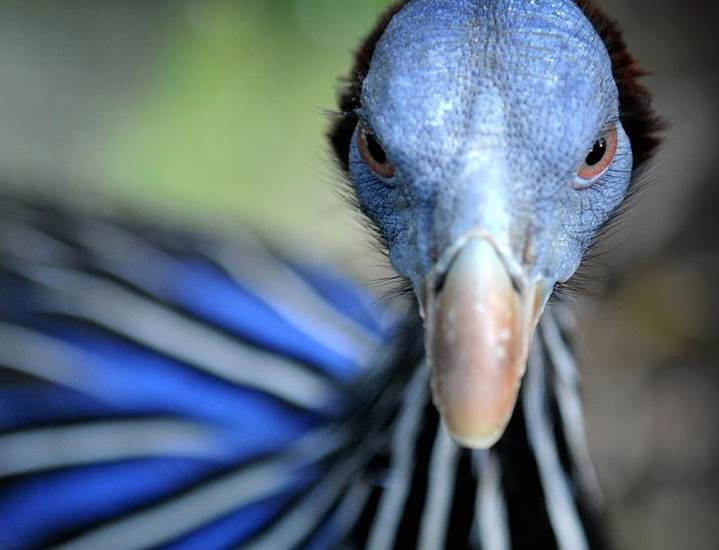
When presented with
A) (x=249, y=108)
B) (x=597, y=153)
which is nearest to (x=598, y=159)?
(x=597, y=153)

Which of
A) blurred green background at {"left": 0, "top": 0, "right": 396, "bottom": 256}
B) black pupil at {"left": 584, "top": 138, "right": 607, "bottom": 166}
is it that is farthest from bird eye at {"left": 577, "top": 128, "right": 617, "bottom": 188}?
blurred green background at {"left": 0, "top": 0, "right": 396, "bottom": 256}

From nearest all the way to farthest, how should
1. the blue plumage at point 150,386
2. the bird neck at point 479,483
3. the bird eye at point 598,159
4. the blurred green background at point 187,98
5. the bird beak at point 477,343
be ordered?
the bird beak at point 477,343, the bird eye at point 598,159, the bird neck at point 479,483, the blue plumage at point 150,386, the blurred green background at point 187,98

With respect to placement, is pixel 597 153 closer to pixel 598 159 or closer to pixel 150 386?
pixel 598 159

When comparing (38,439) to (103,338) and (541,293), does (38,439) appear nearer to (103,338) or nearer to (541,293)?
(103,338)

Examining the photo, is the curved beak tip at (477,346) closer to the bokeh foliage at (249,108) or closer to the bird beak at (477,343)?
the bird beak at (477,343)

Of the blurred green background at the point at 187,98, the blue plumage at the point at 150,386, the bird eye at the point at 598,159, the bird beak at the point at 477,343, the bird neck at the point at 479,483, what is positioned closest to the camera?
the bird beak at the point at 477,343

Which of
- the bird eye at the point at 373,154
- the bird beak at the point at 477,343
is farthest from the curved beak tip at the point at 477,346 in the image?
the bird eye at the point at 373,154

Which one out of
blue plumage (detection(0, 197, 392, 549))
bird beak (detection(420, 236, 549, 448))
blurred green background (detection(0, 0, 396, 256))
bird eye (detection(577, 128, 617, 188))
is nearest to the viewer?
bird beak (detection(420, 236, 549, 448))

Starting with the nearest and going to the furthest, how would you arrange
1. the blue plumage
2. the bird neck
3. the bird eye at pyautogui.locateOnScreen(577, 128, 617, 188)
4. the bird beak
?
the bird beak, the bird eye at pyautogui.locateOnScreen(577, 128, 617, 188), the bird neck, the blue plumage

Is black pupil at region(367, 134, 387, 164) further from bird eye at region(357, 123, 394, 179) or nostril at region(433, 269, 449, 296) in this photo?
nostril at region(433, 269, 449, 296)
